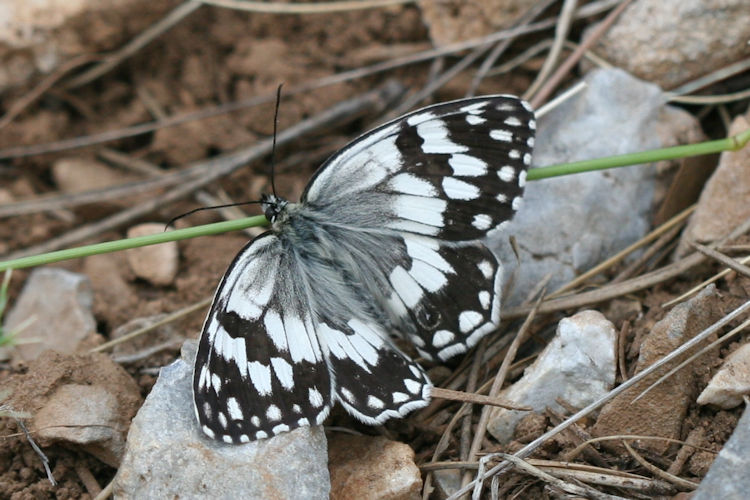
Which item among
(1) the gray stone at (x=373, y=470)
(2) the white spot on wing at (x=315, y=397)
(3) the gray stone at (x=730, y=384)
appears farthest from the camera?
(2) the white spot on wing at (x=315, y=397)

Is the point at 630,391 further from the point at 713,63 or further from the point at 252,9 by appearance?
the point at 252,9

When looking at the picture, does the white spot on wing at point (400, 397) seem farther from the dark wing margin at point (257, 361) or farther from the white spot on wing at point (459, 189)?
the white spot on wing at point (459, 189)

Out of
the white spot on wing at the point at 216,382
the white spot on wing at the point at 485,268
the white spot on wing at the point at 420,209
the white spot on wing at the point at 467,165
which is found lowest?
the white spot on wing at the point at 216,382

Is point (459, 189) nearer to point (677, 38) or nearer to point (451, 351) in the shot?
point (451, 351)

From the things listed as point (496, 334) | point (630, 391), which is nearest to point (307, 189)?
point (496, 334)

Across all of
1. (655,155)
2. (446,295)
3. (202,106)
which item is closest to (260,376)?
(446,295)

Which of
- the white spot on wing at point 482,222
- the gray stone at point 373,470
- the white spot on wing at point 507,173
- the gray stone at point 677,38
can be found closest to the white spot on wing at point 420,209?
the white spot on wing at point 482,222
